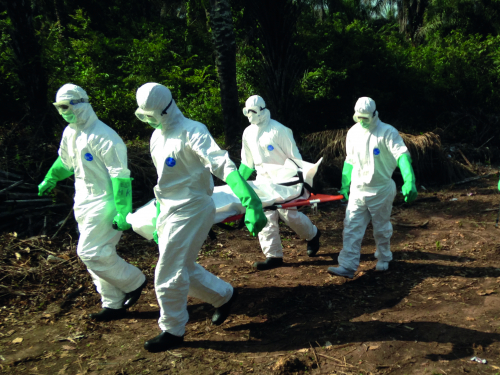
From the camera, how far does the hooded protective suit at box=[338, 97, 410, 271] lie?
490cm

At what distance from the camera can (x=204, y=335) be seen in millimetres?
3943

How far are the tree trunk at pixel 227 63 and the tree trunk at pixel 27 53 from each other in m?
3.33

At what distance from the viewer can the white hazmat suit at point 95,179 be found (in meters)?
3.98

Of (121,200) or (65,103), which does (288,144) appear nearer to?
(121,200)

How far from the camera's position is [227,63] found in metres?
9.29

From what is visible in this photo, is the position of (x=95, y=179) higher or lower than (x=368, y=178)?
Answer: higher

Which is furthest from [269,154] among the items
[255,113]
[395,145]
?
[395,145]

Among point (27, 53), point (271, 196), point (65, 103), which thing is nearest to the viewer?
point (65, 103)

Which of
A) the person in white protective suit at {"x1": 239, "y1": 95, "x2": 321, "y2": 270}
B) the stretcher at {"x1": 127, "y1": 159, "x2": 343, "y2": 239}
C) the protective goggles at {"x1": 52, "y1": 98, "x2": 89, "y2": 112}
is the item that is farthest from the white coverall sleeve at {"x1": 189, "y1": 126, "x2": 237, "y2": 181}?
the person in white protective suit at {"x1": 239, "y1": 95, "x2": 321, "y2": 270}

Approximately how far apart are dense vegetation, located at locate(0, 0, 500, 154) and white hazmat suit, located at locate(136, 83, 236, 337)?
522cm

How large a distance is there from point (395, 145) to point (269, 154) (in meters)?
1.47

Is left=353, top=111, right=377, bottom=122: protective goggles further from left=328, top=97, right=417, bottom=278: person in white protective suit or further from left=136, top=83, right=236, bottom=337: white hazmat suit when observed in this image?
left=136, top=83, right=236, bottom=337: white hazmat suit

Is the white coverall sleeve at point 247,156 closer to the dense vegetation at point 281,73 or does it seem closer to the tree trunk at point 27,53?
the dense vegetation at point 281,73

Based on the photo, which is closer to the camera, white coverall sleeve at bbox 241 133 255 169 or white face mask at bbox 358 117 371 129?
white face mask at bbox 358 117 371 129
